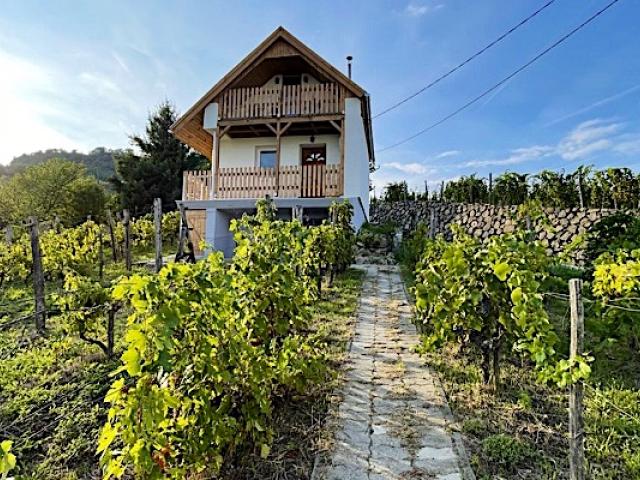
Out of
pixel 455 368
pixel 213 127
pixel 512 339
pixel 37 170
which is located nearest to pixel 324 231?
pixel 455 368

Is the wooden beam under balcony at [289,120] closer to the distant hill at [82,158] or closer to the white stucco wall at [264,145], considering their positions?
the white stucco wall at [264,145]

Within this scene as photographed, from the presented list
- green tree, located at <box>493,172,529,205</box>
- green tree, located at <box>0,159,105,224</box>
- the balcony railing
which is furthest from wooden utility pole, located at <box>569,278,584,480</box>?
green tree, located at <box>0,159,105,224</box>

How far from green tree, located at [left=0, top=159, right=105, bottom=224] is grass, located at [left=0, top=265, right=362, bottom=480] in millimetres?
19043

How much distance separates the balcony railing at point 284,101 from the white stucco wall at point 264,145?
1581 millimetres

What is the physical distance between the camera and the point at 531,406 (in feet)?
11.3

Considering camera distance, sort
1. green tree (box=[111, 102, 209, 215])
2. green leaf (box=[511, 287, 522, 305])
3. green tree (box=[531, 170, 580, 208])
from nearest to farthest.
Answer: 1. green leaf (box=[511, 287, 522, 305])
2. green tree (box=[531, 170, 580, 208])
3. green tree (box=[111, 102, 209, 215])

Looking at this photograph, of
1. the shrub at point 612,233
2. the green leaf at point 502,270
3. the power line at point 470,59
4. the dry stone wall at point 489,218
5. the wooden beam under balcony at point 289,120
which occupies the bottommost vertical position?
the green leaf at point 502,270

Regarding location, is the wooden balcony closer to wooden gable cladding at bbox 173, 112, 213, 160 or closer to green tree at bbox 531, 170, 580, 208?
wooden gable cladding at bbox 173, 112, 213, 160

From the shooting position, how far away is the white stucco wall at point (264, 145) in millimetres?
14414

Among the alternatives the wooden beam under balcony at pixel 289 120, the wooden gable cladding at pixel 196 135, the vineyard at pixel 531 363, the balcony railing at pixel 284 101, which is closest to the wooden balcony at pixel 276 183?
the wooden beam under balcony at pixel 289 120

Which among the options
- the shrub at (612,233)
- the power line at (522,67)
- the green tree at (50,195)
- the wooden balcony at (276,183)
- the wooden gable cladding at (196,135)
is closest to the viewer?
the shrub at (612,233)

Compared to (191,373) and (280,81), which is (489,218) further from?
(191,373)

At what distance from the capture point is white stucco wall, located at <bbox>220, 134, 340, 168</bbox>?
47.3 feet

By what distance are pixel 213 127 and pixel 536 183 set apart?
10118mm
